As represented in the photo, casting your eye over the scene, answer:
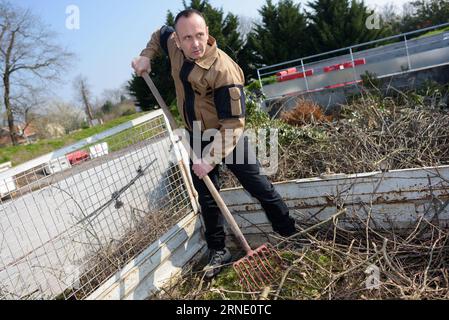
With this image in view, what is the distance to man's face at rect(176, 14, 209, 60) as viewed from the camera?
2604 millimetres

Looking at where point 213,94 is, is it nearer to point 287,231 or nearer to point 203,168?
point 203,168

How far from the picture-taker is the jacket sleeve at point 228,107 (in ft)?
8.54

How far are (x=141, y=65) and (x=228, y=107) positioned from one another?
0.93m

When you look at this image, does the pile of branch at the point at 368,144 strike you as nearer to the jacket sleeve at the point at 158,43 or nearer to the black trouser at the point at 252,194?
the black trouser at the point at 252,194

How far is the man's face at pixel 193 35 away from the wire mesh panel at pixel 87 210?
0.89 m

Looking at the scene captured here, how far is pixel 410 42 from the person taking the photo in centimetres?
1536

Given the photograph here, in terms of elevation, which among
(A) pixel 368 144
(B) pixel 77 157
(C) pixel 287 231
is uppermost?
(B) pixel 77 157

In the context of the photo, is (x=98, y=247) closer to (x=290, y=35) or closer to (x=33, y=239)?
(x=33, y=239)

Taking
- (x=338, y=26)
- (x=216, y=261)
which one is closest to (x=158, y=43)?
(x=216, y=261)

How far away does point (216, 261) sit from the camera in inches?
125

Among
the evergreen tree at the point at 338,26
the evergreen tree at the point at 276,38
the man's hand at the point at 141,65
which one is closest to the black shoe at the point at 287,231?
the man's hand at the point at 141,65

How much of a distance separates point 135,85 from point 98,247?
15728mm

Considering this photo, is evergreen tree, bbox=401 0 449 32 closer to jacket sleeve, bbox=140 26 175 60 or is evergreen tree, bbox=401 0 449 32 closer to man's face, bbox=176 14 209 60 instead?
jacket sleeve, bbox=140 26 175 60

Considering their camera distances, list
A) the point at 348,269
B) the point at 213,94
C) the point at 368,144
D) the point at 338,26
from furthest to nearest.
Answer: the point at 338,26 → the point at 368,144 → the point at 213,94 → the point at 348,269
